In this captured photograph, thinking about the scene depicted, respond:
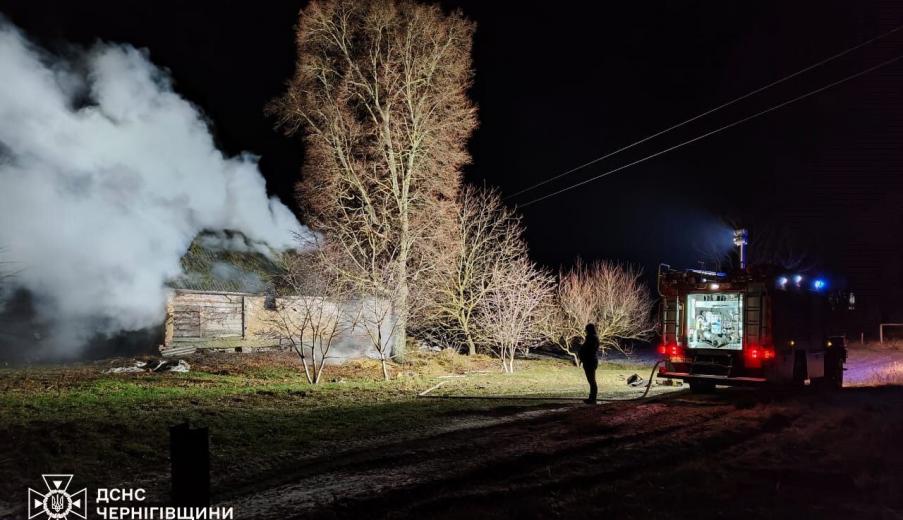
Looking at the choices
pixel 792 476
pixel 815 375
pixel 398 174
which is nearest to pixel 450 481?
pixel 792 476

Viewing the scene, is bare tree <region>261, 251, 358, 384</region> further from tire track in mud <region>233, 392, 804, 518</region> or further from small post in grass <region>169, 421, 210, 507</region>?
small post in grass <region>169, 421, 210, 507</region>

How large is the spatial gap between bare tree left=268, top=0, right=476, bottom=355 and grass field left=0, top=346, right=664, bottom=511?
5.68 m

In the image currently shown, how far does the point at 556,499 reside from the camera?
5.70 metres

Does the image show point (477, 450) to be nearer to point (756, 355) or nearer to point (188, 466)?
point (188, 466)

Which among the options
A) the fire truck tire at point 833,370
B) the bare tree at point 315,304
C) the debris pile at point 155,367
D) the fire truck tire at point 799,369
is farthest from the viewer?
the debris pile at point 155,367

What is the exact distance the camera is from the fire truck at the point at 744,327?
12367 millimetres

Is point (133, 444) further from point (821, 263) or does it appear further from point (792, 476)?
point (821, 263)

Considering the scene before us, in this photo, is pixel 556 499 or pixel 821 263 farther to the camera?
pixel 821 263

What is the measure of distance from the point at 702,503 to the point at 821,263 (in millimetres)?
46239

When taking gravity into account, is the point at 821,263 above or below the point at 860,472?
above

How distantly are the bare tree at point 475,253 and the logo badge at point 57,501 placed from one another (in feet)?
60.6

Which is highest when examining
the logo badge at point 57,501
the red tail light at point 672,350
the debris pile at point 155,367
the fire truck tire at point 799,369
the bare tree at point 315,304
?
the bare tree at point 315,304

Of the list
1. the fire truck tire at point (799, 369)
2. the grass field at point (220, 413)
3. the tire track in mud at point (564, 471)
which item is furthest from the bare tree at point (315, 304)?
the fire truck tire at point (799, 369)

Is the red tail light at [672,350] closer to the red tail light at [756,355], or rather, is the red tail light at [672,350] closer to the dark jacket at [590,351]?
the red tail light at [756,355]
